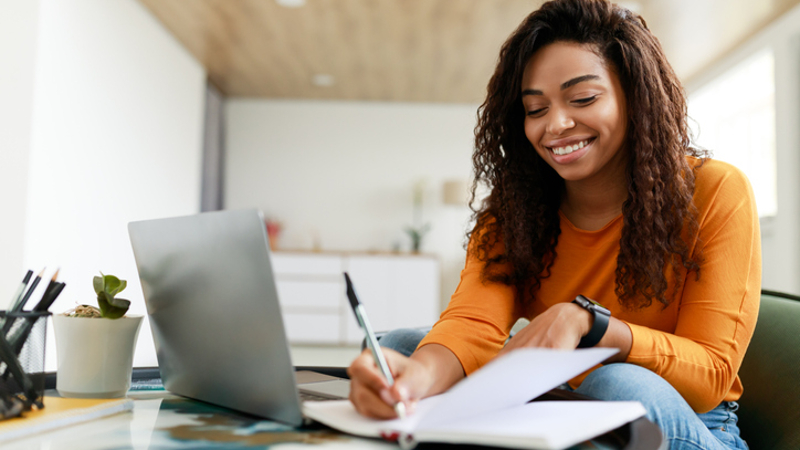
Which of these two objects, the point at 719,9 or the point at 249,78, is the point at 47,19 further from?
the point at 719,9

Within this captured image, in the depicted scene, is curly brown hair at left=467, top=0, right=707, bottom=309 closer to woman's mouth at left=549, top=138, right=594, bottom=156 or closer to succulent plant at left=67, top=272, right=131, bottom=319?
woman's mouth at left=549, top=138, right=594, bottom=156

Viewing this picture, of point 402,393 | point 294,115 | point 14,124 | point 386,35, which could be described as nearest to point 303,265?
point 294,115

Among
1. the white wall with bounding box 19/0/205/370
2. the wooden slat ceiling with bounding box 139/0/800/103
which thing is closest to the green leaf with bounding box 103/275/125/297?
the white wall with bounding box 19/0/205/370

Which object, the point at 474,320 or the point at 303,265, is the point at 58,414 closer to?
the point at 474,320

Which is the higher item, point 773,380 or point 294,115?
point 294,115

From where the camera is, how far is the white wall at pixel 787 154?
3822mm

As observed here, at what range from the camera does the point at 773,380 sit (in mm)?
953

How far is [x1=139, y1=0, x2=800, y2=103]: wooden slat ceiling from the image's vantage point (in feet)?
12.5

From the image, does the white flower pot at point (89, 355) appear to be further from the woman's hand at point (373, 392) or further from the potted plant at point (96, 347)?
the woman's hand at point (373, 392)

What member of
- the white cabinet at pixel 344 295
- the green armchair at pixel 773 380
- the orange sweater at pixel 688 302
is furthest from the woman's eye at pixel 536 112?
the white cabinet at pixel 344 295

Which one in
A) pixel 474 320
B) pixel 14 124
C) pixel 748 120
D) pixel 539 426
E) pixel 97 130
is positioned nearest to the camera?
pixel 539 426

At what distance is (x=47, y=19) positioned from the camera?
110 inches

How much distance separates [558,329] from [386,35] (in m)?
3.88

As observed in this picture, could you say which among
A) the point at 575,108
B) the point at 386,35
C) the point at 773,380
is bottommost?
the point at 773,380
